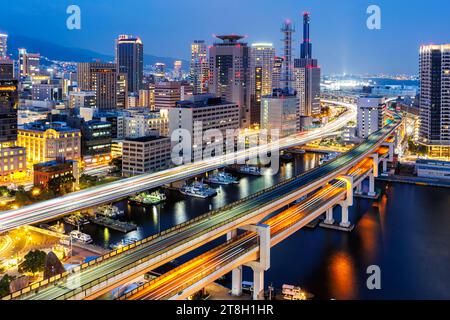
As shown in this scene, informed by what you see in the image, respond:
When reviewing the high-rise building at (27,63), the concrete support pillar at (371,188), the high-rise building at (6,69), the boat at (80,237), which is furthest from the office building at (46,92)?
the boat at (80,237)

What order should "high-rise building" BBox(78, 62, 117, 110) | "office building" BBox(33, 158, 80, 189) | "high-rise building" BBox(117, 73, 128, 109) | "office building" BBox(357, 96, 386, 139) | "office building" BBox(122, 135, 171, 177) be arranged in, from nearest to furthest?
"office building" BBox(33, 158, 80, 189) → "office building" BBox(122, 135, 171, 177) → "office building" BBox(357, 96, 386, 139) → "high-rise building" BBox(78, 62, 117, 110) → "high-rise building" BBox(117, 73, 128, 109)

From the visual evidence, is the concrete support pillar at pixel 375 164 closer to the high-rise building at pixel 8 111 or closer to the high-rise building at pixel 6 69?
the high-rise building at pixel 8 111

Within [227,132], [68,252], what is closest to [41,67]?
[227,132]

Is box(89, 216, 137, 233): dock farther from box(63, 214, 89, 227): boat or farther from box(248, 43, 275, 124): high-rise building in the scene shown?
box(248, 43, 275, 124): high-rise building

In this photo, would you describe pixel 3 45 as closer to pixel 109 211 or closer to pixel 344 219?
pixel 109 211

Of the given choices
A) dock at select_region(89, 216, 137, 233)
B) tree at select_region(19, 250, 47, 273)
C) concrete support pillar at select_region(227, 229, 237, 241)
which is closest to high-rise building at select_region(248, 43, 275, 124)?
dock at select_region(89, 216, 137, 233)

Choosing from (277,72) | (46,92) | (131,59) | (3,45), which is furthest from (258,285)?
(3,45)
